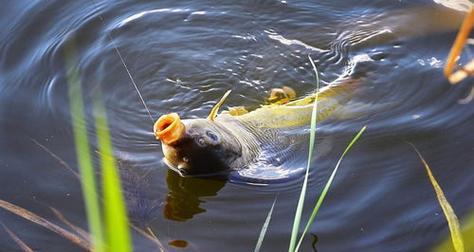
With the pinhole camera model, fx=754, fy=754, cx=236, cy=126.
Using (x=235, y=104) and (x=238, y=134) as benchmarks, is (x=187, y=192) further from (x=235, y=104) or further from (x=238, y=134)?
(x=235, y=104)

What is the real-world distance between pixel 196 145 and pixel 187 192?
17.2 inches

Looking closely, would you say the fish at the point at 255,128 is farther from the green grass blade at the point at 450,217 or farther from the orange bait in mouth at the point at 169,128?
the green grass blade at the point at 450,217

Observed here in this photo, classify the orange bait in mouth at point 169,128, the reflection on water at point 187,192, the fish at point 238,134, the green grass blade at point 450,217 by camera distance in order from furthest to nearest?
the reflection on water at point 187,192 → the fish at point 238,134 → the orange bait in mouth at point 169,128 → the green grass blade at point 450,217


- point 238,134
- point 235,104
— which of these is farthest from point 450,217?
point 235,104

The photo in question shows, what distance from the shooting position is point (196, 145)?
3.64 m

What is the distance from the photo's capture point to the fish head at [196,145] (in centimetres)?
351

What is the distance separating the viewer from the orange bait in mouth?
11.4ft

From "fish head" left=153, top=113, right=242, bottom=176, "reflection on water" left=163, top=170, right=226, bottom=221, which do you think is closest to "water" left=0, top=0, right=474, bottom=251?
"reflection on water" left=163, top=170, right=226, bottom=221

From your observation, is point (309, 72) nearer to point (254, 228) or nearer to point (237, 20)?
point (237, 20)

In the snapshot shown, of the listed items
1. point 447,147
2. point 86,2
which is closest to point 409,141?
point 447,147

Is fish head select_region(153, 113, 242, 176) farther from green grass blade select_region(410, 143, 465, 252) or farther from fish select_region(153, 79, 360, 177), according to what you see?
green grass blade select_region(410, 143, 465, 252)

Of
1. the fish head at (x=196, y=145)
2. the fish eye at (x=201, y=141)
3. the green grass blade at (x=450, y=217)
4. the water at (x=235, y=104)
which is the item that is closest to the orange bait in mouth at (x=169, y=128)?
the fish head at (x=196, y=145)

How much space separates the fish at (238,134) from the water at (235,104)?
0.09 metres

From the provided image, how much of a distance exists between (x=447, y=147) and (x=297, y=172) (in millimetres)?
855
